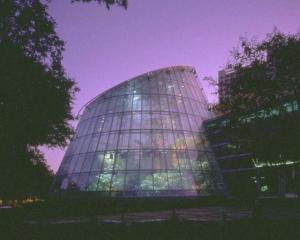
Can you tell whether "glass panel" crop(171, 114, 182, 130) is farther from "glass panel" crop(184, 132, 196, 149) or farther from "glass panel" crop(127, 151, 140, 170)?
"glass panel" crop(127, 151, 140, 170)

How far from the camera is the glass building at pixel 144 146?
3450cm

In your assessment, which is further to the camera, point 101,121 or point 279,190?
point 279,190

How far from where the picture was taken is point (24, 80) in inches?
520

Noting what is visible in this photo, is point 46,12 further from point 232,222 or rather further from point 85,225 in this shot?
point 232,222

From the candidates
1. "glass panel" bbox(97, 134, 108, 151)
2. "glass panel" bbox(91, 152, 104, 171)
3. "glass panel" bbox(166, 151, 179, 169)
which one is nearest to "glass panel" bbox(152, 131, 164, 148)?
"glass panel" bbox(166, 151, 179, 169)

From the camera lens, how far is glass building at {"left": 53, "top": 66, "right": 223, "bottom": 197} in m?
34.5

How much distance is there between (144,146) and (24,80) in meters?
24.9

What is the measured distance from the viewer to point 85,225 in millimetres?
18141

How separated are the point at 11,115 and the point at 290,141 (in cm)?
1590

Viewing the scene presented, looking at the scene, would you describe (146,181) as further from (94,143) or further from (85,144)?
(85,144)

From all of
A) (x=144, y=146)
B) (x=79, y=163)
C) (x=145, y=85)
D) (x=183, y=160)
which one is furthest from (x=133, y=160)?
(x=145, y=85)

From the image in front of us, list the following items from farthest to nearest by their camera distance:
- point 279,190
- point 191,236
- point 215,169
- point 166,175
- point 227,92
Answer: point 279,190, point 215,169, point 166,175, point 227,92, point 191,236

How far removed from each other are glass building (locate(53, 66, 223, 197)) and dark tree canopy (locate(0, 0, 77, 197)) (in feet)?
53.6

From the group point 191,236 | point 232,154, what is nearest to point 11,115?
point 191,236
